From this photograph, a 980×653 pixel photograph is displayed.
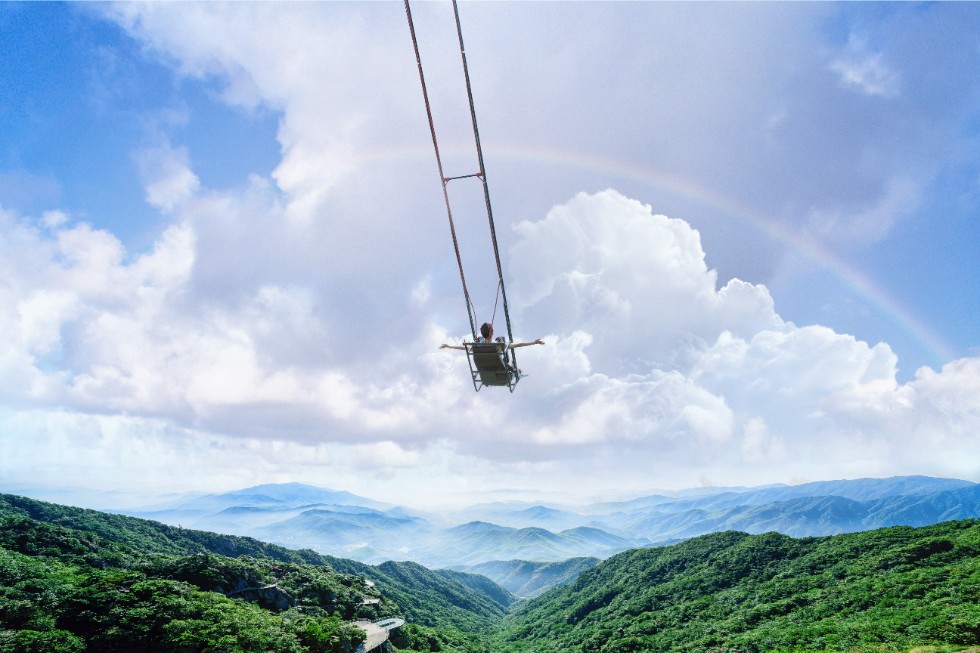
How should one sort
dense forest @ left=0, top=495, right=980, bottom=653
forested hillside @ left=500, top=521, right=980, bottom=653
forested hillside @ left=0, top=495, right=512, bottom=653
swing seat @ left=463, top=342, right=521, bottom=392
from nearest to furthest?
swing seat @ left=463, top=342, right=521, bottom=392, forested hillside @ left=0, top=495, right=512, bottom=653, dense forest @ left=0, top=495, right=980, bottom=653, forested hillside @ left=500, top=521, right=980, bottom=653

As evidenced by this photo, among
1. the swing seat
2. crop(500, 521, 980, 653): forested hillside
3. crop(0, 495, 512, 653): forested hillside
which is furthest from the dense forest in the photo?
the swing seat

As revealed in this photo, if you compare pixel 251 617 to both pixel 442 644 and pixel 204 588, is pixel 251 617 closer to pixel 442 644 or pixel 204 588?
pixel 204 588

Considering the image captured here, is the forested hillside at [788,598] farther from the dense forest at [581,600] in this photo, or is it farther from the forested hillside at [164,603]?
the forested hillside at [164,603]

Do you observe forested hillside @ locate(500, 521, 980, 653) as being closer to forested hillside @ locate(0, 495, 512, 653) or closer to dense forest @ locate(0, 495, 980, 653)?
dense forest @ locate(0, 495, 980, 653)

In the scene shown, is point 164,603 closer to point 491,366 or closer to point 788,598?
point 491,366

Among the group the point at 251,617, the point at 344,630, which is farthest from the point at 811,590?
the point at 251,617

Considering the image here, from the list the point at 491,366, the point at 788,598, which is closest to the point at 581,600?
the point at 788,598
